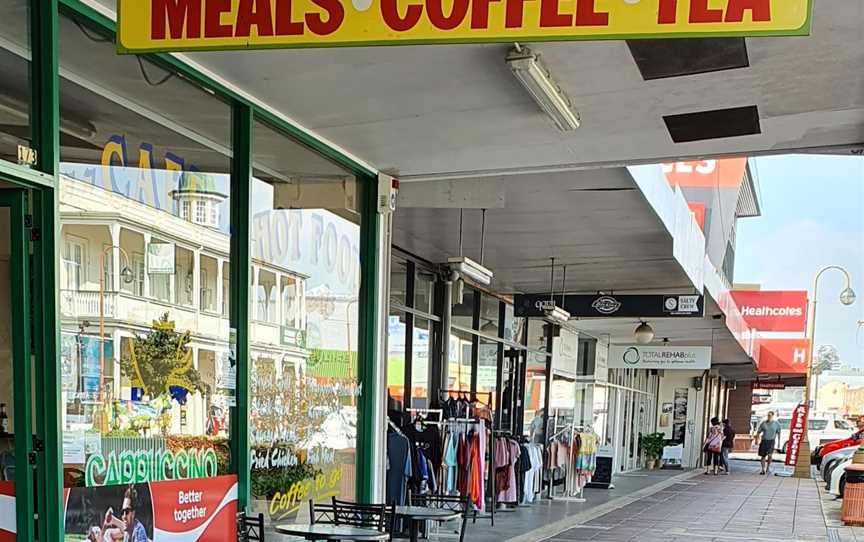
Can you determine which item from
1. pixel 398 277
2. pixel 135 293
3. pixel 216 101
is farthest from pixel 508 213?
pixel 135 293

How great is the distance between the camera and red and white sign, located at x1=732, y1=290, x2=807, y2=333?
3011 centimetres

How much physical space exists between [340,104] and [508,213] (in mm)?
3696

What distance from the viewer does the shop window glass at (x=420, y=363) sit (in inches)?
440

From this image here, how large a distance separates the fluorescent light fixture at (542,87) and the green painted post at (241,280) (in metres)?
1.75

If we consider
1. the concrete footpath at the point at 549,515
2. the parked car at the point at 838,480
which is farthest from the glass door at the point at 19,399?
the parked car at the point at 838,480

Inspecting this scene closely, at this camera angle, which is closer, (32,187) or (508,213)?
(32,187)

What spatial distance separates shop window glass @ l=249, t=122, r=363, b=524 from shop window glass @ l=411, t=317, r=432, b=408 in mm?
4130

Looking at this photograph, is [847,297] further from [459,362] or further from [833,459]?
[459,362]

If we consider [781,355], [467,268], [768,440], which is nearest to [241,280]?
[467,268]

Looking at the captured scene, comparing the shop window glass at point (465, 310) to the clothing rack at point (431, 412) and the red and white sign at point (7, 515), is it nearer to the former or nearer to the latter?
the clothing rack at point (431, 412)

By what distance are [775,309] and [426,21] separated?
31.2 metres

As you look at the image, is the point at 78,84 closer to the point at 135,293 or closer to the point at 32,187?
the point at 32,187

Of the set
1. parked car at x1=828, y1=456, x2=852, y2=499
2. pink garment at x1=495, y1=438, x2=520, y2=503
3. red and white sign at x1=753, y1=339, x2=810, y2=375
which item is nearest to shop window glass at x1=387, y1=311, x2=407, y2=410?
pink garment at x1=495, y1=438, x2=520, y2=503

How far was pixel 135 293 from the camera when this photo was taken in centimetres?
446
